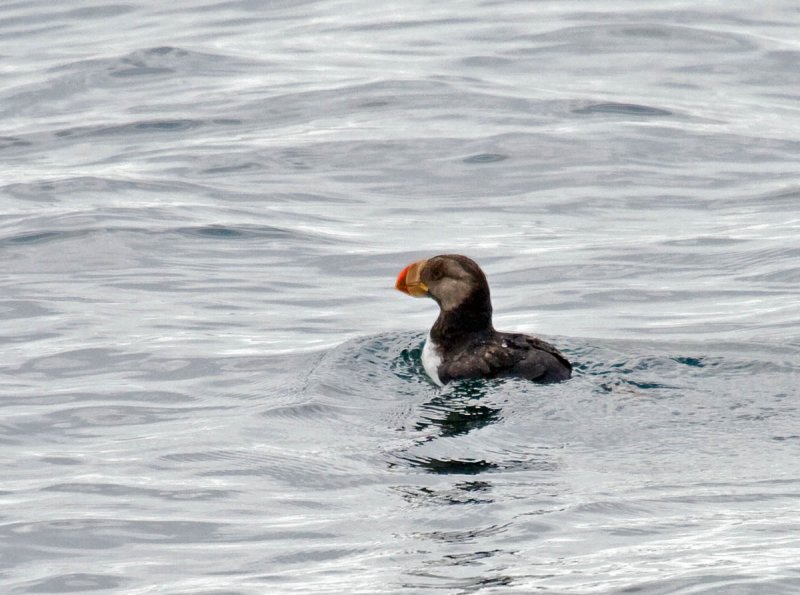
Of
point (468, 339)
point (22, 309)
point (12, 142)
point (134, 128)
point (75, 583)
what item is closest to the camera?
point (75, 583)

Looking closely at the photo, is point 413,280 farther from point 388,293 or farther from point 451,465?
point 388,293

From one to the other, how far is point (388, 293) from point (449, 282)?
2.69 metres

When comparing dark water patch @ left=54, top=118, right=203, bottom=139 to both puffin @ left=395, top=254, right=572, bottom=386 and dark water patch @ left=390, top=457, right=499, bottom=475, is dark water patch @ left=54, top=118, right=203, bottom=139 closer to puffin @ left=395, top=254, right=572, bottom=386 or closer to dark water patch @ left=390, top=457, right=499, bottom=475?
puffin @ left=395, top=254, right=572, bottom=386

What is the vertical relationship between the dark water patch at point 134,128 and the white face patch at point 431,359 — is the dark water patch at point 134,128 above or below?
above

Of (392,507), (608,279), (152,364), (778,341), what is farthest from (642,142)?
(392,507)

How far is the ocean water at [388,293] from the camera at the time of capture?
23.7 feet

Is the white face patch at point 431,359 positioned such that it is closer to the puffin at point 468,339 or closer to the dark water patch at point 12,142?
the puffin at point 468,339

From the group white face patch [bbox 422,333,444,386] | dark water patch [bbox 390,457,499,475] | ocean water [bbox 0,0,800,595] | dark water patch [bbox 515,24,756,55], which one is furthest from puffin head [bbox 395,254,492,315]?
dark water patch [bbox 515,24,756,55]

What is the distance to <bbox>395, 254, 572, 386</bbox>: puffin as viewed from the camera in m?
9.42

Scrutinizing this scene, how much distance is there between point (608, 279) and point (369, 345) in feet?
9.37

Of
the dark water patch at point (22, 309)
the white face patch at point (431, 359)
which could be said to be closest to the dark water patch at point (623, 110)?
the dark water patch at point (22, 309)

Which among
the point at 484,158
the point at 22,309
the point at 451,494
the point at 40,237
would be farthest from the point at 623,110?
the point at 451,494

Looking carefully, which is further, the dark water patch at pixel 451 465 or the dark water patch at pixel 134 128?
the dark water patch at pixel 134 128

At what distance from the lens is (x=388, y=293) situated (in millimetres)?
12797
